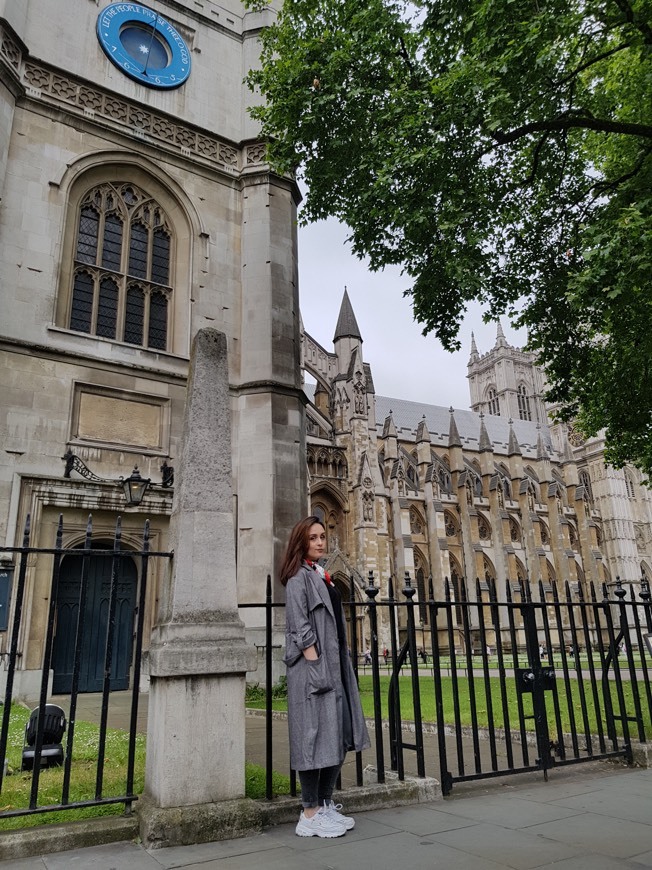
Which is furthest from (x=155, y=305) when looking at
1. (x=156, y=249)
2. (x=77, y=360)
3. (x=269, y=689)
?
(x=269, y=689)

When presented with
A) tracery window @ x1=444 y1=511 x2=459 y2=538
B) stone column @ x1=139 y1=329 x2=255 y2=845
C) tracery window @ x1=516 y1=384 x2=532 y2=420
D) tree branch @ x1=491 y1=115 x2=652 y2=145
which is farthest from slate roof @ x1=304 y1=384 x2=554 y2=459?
stone column @ x1=139 y1=329 x2=255 y2=845

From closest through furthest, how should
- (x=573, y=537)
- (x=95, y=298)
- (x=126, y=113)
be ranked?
(x=95, y=298)
(x=126, y=113)
(x=573, y=537)

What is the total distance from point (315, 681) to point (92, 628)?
26.2ft

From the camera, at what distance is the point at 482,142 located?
365 inches

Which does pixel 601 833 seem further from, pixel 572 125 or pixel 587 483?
pixel 587 483

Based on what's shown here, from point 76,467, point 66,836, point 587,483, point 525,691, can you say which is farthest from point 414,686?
point 587,483

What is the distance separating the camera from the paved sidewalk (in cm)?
299

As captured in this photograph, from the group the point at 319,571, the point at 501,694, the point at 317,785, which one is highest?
the point at 319,571

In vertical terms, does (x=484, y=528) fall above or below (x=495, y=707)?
above

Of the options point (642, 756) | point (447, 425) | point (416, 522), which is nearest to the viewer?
point (642, 756)

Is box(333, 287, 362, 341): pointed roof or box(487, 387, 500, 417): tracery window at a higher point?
box(487, 387, 500, 417): tracery window

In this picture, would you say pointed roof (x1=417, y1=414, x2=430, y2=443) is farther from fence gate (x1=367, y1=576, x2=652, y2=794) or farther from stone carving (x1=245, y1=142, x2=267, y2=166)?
fence gate (x1=367, y1=576, x2=652, y2=794)

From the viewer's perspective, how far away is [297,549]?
3.98 meters

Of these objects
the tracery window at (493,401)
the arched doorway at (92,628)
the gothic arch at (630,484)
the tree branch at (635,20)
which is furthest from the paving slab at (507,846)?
the tracery window at (493,401)
